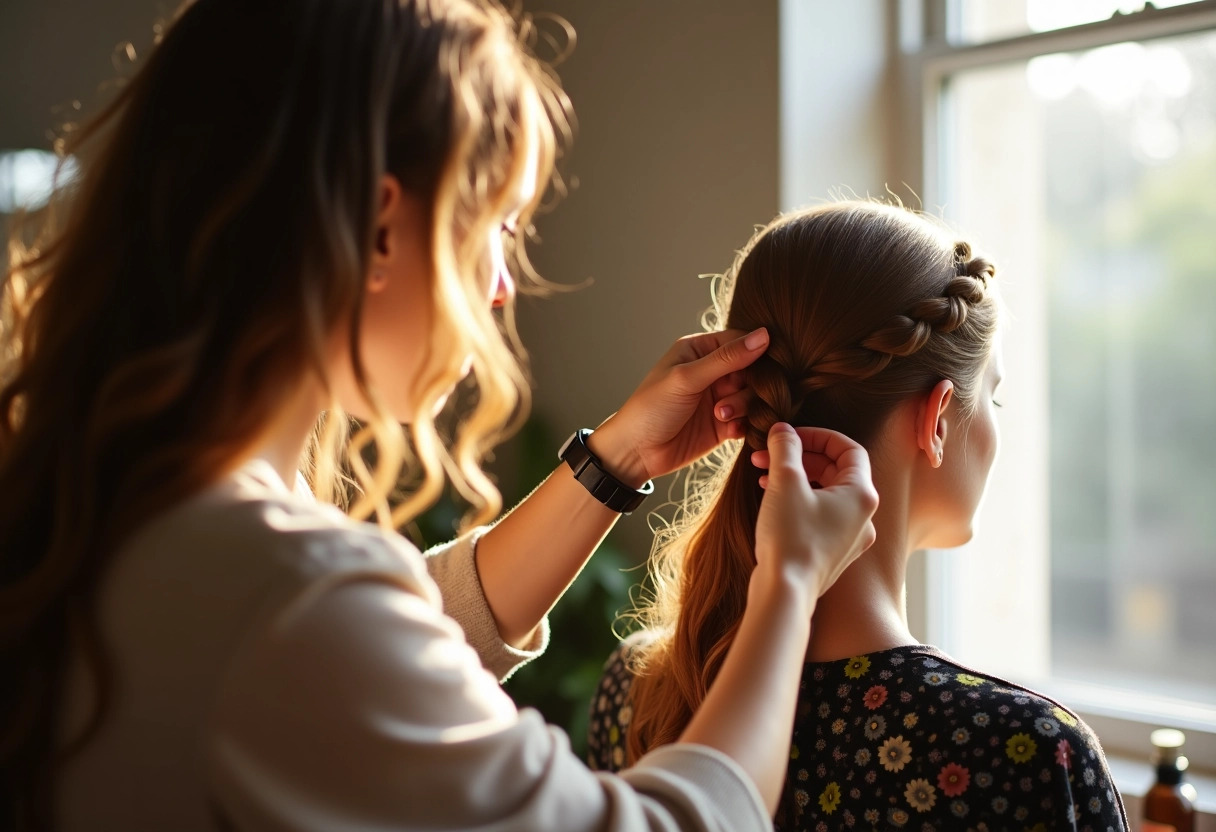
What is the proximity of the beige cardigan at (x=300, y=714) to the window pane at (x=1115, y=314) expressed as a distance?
1482 mm

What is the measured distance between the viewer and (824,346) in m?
1.08

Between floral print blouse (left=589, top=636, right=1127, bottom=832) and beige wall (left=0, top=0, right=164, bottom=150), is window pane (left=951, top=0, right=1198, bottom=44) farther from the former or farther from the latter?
beige wall (left=0, top=0, right=164, bottom=150)

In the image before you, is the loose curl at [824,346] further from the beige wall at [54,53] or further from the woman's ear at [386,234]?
the beige wall at [54,53]

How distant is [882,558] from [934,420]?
0.51 ft

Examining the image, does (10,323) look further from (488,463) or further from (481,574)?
(488,463)

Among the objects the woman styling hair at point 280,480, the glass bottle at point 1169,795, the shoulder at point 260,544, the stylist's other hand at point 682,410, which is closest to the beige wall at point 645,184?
the stylist's other hand at point 682,410

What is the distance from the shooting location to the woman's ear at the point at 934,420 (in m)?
1.10

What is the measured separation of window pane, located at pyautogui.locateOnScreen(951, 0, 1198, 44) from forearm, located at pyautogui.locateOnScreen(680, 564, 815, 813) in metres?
1.51

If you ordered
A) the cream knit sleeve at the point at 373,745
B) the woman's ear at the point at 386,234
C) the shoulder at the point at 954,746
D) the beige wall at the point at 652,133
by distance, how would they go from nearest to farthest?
1. the cream knit sleeve at the point at 373,745
2. the woman's ear at the point at 386,234
3. the shoulder at the point at 954,746
4. the beige wall at the point at 652,133

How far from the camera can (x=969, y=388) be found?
1161 millimetres

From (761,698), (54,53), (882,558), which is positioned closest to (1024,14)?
(882,558)

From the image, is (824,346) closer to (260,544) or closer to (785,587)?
(785,587)

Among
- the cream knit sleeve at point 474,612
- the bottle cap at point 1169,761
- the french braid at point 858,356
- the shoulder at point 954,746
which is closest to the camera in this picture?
the shoulder at point 954,746

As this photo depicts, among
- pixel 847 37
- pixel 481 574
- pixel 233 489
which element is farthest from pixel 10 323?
pixel 847 37
